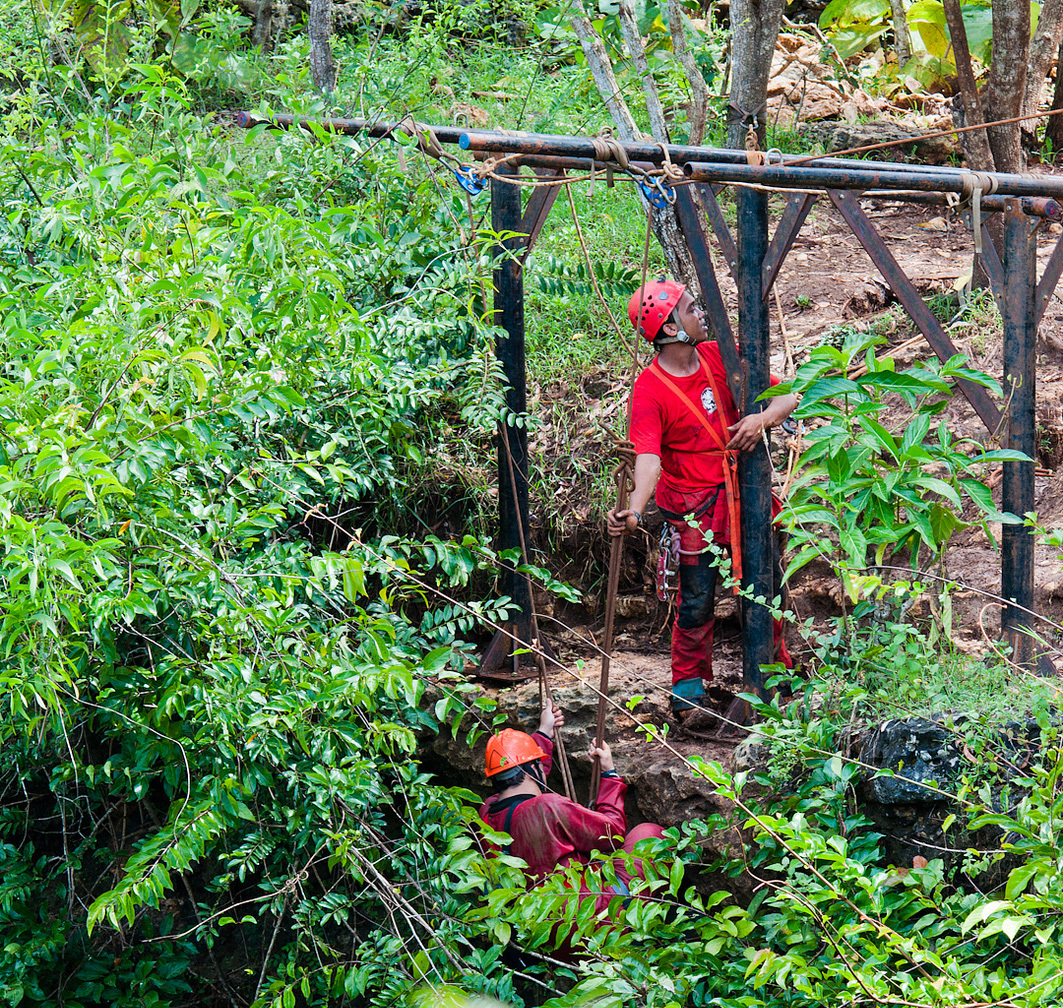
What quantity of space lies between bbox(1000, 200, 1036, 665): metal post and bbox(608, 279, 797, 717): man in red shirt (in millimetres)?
926

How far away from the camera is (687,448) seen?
449 cm

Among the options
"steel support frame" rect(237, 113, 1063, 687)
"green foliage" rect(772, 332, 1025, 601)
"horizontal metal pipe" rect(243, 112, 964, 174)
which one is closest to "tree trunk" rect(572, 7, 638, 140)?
"horizontal metal pipe" rect(243, 112, 964, 174)

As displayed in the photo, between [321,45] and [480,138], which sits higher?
[321,45]

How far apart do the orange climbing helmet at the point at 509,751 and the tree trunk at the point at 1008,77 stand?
4851 mm

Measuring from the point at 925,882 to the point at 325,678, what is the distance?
1.98 meters

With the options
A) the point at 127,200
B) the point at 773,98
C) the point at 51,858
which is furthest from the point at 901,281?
the point at 773,98

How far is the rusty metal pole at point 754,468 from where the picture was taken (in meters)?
4.16

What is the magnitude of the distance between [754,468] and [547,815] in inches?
64.5

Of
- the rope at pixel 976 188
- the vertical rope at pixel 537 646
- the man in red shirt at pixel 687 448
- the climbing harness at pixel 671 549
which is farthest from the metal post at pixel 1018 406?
the vertical rope at pixel 537 646

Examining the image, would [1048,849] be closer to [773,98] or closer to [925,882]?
[925,882]

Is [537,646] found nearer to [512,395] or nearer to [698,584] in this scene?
[698,584]

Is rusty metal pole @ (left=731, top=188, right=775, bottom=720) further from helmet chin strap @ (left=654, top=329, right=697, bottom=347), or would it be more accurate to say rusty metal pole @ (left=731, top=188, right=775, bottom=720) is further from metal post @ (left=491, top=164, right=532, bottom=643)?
metal post @ (left=491, top=164, right=532, bottom=643)

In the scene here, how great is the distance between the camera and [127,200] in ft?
12.0

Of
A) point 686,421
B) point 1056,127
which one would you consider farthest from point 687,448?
point 1056,127
